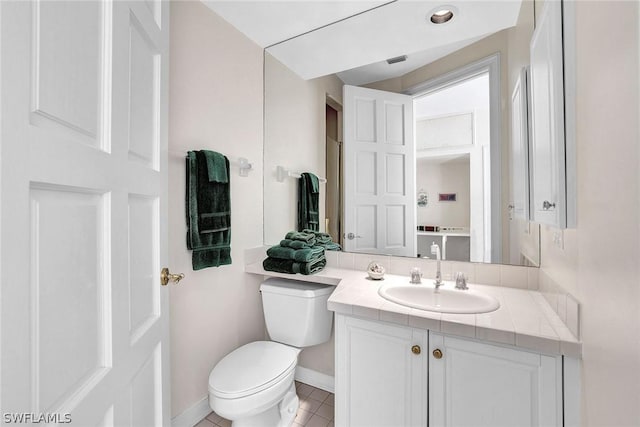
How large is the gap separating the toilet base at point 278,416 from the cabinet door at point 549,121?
1.47 metres

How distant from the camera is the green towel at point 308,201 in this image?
193cm

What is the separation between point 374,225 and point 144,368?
4.39 feet

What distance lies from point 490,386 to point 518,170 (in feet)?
2.93

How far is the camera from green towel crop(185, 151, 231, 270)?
4.75 ft

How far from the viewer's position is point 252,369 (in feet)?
4.53

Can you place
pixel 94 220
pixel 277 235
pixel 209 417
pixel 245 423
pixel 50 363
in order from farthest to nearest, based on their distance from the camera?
1. pixel 277 235
2. pixel 209 417
3. pixel 245 423
4. pixel 94 220
5. pixel 50 363

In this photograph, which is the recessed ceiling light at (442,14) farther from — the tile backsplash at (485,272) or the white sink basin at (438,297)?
the white sink basin at (438,297)

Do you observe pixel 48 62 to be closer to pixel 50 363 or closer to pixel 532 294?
pixel 50 363

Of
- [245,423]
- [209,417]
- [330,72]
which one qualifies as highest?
[330,72]

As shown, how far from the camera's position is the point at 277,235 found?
6.68 feet

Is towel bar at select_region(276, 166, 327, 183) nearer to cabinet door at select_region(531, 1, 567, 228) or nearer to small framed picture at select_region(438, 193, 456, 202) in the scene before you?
small framed picture at select_region(438, 193, 456, 202)

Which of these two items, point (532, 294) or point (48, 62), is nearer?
point (48, 62)

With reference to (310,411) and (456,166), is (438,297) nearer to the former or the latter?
(456,166)

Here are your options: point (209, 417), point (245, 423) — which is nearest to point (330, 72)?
point (245, 423)
